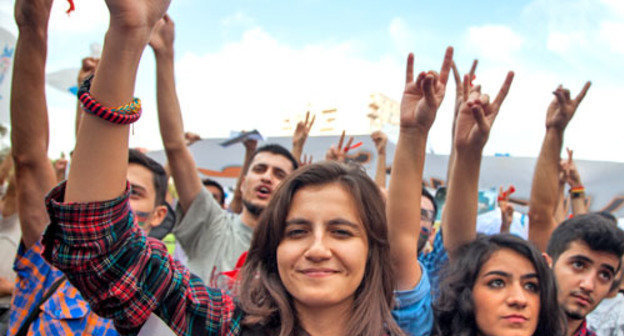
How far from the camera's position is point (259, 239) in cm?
172

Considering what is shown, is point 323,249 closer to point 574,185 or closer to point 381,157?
point 381,157

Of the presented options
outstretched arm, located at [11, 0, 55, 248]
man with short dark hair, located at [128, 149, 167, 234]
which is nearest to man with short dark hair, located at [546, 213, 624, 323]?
man with short dark hair, located at [128, 149, 167, 234]

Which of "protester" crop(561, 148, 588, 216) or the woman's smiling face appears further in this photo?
"protester" crop(561, 148, 588, 216)

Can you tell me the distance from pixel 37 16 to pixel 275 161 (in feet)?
5.49

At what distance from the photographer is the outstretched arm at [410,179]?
73.7 inches

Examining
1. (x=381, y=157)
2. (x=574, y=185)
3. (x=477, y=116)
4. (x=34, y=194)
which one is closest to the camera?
(x=34, y=194)

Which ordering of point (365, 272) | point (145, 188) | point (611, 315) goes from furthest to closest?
point (611, 315) < point (145, 188) < point (365, 272)

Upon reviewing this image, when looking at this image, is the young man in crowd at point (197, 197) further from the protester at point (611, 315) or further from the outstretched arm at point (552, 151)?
the protester at point (611, 315)

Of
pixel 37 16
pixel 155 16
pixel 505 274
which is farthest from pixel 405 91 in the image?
pixel 37 16

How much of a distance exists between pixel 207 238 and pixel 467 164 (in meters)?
1.57

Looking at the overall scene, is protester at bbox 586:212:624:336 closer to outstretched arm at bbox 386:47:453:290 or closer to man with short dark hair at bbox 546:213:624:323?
man with short dark hair at bbox 546:213:624:323

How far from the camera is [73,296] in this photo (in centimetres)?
193

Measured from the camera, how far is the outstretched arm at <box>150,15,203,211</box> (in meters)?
2.64

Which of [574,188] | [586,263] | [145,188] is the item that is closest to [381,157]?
[574,188]
